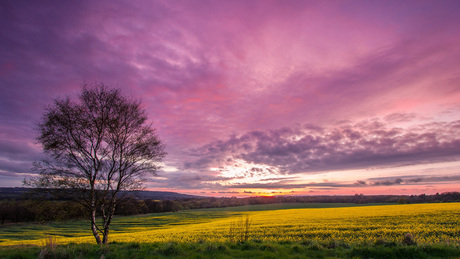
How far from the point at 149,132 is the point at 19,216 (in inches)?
3992

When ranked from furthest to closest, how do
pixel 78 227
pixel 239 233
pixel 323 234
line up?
1. pixel 78 227
2. pixel 323 234
3. pixel 239 233

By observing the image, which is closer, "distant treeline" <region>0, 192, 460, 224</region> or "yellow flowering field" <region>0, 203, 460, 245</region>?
"distant treeline" <region>0, 192, 460, 224</region>

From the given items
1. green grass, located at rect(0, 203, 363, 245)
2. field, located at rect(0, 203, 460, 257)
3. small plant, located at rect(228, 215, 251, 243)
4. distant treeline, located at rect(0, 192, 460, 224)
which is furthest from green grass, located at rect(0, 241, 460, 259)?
green grass, located at rect(0, 203, 363, 245)

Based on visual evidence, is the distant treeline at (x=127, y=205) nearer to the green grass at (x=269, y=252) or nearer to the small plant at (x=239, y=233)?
the green grass at (x=269, y=252)

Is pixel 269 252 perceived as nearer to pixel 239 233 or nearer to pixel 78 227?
pixel 239 233

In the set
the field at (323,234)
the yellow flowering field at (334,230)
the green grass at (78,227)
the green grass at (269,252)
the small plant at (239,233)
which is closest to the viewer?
the green grass at (269,252)

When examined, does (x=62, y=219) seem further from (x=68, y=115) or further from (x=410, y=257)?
(x=410, y=257)

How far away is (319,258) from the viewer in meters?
9.27

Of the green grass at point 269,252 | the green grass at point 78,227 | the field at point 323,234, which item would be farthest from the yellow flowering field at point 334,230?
the green grass at point 78,227

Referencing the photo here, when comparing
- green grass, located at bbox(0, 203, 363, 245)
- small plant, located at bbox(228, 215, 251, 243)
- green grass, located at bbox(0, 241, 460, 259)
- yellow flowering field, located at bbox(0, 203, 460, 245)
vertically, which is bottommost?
green grass, located at bbox(0, 203, 363, 245)

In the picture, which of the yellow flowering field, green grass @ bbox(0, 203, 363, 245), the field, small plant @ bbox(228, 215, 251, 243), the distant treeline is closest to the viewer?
the field

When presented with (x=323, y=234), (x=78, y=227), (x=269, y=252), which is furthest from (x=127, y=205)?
(x=78, y=227)

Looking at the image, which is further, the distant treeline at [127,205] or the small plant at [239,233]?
the distant treeline at [127,205]

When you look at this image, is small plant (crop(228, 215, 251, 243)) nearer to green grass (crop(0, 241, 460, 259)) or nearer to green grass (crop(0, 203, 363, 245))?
green grass (crop(0, 241, 460, 259))
